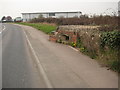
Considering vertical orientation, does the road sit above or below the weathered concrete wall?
below

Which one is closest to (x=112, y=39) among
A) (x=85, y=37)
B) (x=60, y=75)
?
(x=60, y=75)

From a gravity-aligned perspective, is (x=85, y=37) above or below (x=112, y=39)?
below

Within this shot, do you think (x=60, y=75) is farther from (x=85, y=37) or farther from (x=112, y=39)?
(x=85, y=37)

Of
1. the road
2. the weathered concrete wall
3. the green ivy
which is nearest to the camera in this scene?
the road

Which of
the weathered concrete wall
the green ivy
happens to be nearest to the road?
the green ivy

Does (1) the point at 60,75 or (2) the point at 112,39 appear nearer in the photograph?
(1) the point at 60,75

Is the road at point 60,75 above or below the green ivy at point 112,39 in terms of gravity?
below

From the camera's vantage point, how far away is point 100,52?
9.51 m

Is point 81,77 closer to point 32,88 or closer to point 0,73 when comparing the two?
point 32,88

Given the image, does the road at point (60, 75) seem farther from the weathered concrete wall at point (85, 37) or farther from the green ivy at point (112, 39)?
the weathered concrete wall at point (85, 37)

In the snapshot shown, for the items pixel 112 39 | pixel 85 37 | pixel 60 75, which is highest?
pixel 112 39

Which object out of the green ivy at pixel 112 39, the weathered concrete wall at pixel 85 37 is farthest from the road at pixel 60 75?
the weathered concrete wall at pixel 85 37

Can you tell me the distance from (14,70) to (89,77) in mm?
3040

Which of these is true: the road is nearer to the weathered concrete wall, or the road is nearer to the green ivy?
the green ivy
